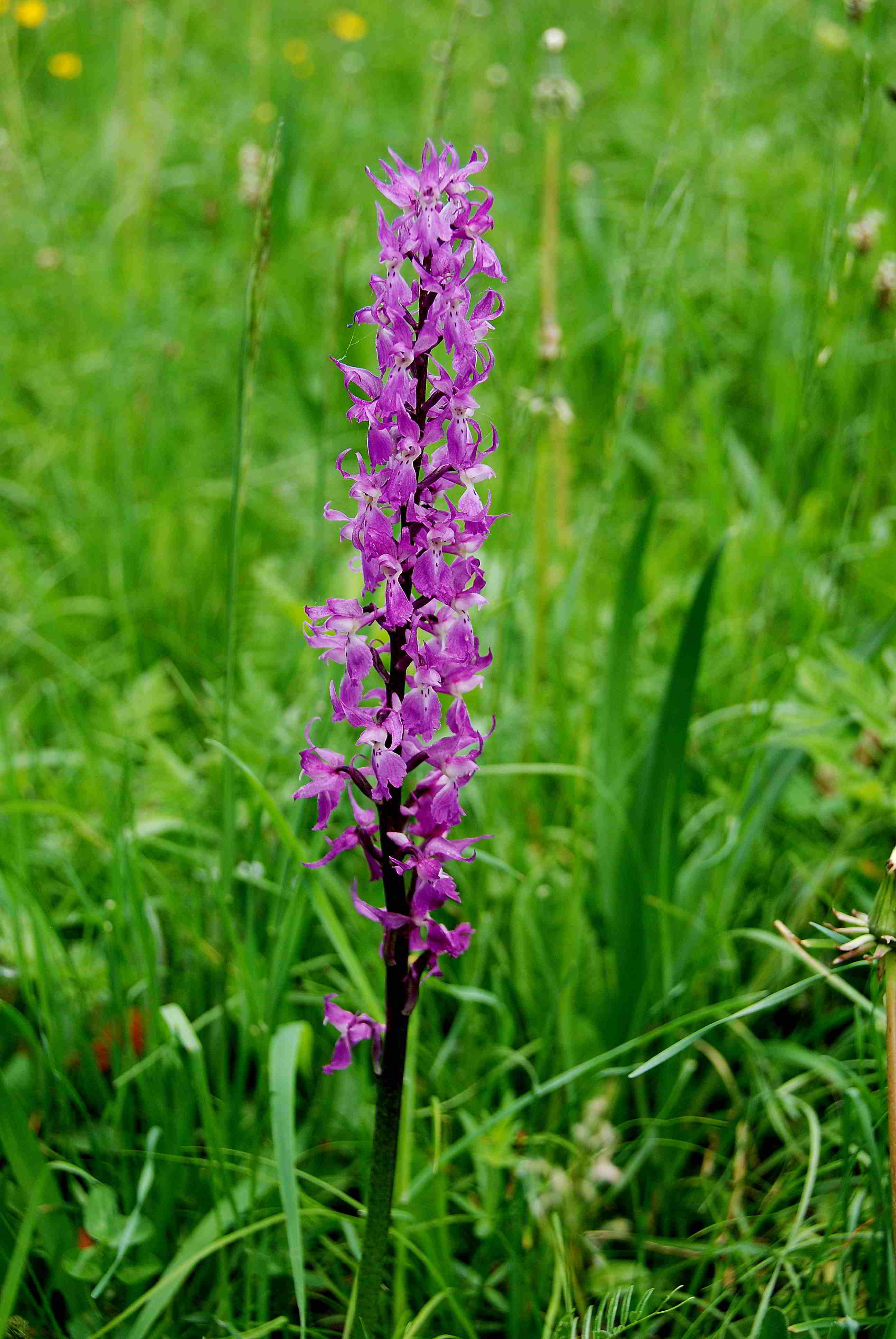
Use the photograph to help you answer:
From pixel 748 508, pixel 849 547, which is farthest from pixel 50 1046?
pixel 748 508

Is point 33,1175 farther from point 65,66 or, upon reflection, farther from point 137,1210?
point 65,66

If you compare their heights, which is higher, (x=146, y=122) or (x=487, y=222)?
(x=146, y=122)

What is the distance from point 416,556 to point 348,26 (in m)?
6.81

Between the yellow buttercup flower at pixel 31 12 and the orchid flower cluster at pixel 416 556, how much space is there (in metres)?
5.15

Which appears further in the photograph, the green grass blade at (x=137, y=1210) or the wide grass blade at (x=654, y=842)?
the wide grass blade at (x=654, y=842)

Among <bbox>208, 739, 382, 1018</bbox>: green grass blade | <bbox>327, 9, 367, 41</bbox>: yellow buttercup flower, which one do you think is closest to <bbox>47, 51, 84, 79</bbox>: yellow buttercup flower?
<bbox>327, 9, 367, 41</bbox>: yellow buttercup flower

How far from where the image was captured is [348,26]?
6.89 m

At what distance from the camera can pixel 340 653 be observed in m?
1.31

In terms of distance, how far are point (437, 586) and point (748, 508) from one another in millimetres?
2742

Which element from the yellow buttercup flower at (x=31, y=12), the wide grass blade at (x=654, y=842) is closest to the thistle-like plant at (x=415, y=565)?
the wide grass blade at (x=654, y=842)

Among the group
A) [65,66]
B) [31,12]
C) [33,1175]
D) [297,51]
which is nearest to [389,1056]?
[33,1175]

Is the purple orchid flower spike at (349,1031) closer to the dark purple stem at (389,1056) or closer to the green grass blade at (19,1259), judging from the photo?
the dark purple stem at (389,1056)

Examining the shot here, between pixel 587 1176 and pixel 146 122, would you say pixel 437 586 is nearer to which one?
pixel 587 1176

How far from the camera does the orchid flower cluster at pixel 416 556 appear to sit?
4.01ft
